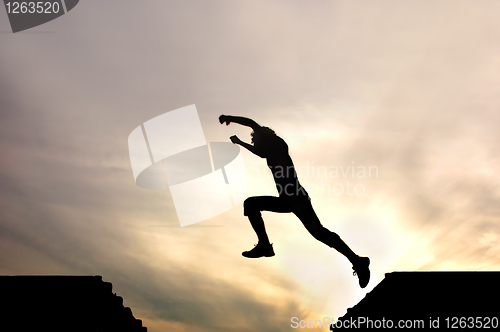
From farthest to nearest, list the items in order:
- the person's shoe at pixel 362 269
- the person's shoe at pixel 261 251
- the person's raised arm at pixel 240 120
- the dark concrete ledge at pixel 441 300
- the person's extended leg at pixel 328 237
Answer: the dark concrete ledge at pixel 441 300, the person's shoe at pixel 261 251, the person's raised arm at pixel 240 120, the person's shoe at pixel 362 269, the person's extended leg at pixel 328 237

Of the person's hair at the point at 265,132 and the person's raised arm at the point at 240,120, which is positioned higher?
the person's raised arm at the point at 240,120

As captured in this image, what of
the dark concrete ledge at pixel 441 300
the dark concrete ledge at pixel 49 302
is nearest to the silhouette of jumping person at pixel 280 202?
the dark concrete ledge at pixel 441 300

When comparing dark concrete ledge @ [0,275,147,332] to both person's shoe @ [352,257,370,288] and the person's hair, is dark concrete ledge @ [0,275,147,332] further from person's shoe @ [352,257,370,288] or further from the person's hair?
person's shoe @ [352,257,370,288]

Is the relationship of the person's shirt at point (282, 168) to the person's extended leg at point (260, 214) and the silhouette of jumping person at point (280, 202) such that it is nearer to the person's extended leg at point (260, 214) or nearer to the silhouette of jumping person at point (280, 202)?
the silhouette of jumping person at point (280, 202)

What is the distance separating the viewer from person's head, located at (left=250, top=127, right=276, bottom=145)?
7.34 m

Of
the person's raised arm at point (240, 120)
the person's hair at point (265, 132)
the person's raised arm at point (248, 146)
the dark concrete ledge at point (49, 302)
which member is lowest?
the dark concrete ledge at point (49, 302)

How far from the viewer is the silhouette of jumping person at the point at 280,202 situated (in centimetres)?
706

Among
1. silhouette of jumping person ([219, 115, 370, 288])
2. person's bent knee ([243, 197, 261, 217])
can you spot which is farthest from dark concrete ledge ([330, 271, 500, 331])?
person's bent knee ([243, 197, 261, 217])

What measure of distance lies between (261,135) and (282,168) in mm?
851

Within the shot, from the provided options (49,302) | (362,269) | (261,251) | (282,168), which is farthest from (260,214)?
(49,302)

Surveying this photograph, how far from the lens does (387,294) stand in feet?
33.4

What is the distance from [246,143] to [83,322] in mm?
10069

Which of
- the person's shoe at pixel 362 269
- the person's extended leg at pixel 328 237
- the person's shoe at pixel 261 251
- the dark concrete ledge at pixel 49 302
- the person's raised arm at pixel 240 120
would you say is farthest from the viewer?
the dark concrete ledge at pixel 49 302

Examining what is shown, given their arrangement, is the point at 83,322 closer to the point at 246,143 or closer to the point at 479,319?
the point at 246,143
